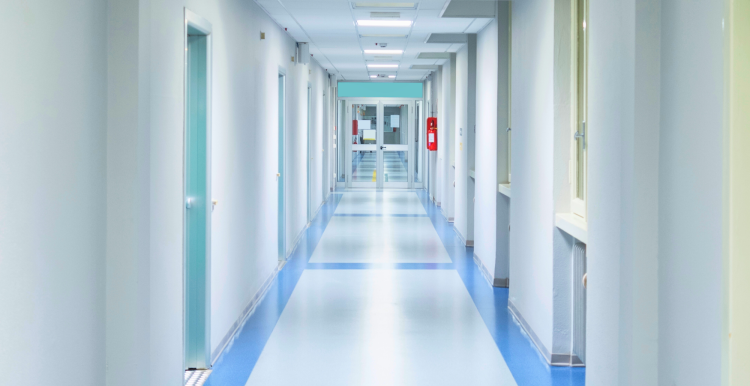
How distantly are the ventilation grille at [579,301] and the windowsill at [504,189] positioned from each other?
1.97m

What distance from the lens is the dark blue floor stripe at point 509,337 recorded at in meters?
4.25

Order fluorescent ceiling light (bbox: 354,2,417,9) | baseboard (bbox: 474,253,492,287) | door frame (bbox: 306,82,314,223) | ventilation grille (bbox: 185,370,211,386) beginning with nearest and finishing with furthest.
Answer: ventilation grille (bbox: 185,370,211,386)
fluorescent ceiling light (bbox: 354,2,417,9)
baseboard (bbox: 474,253,492,287)
door frame (bbox: 306,82,314,223)

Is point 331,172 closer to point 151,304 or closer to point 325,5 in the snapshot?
point 325,5

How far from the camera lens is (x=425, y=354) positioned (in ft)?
15.2

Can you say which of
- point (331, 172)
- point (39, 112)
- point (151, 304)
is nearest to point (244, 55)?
point (151, 304)

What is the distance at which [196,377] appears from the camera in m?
4.20

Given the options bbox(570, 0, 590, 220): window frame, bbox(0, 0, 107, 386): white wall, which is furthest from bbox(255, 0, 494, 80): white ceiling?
bbox(0, 0, 107, 386): white wall

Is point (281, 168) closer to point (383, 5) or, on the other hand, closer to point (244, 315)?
point (383, 5)

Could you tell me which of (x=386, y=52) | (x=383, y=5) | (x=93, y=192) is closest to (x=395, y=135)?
(x=386, y=52)

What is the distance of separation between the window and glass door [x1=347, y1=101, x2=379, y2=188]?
44.8 feet

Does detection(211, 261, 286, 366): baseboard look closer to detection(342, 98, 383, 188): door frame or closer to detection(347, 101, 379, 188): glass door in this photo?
detection(342, 98, 383, 188): door frame

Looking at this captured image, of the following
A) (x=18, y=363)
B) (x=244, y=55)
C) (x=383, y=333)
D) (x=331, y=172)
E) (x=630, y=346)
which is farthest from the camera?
(x=331, y=172)

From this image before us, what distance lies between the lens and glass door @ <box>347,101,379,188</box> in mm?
18047

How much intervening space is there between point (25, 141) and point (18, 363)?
2.24 feet
